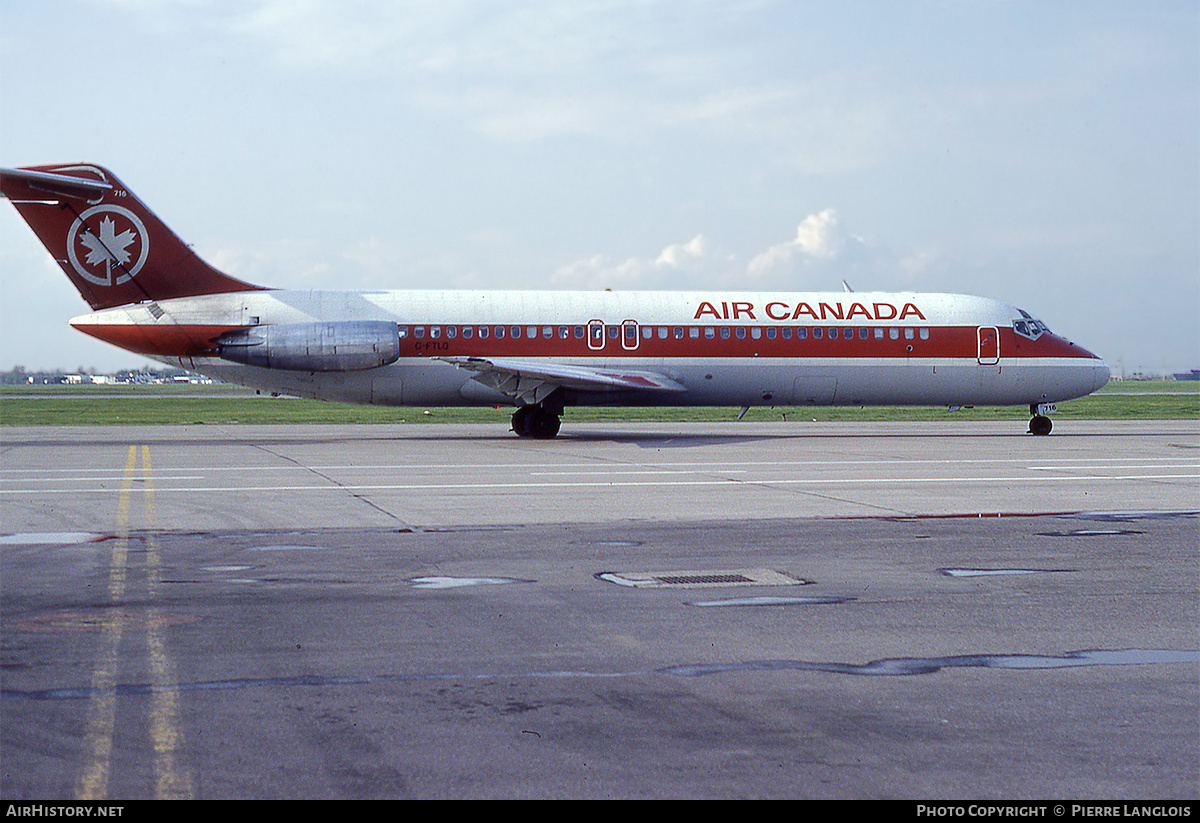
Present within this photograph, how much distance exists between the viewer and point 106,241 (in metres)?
29.8

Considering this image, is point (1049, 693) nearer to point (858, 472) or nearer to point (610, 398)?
point (858, 472)

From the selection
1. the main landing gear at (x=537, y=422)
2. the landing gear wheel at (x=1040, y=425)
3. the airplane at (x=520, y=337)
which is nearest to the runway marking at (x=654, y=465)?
the airplane at (x=520, y=337)

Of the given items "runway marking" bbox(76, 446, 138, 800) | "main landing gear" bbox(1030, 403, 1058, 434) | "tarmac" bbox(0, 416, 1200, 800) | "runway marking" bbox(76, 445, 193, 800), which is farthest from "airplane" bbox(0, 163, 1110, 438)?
"runway marking" bbox(76, 445, 193, 800)

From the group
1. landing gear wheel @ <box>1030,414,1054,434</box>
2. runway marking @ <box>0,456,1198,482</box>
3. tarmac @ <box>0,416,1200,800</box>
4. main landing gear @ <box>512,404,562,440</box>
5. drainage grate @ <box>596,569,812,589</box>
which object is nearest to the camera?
tarmac @ <box>0,416,1200,800</box>

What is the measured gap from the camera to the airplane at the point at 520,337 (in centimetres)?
2967

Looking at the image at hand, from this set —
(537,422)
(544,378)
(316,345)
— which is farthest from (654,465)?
(316,345)

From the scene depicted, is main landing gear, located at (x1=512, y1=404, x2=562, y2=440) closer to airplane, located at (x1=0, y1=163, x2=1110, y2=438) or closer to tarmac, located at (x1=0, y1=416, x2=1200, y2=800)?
airplane, located at (x1=0, y1=163, x2=1110, y2=438)

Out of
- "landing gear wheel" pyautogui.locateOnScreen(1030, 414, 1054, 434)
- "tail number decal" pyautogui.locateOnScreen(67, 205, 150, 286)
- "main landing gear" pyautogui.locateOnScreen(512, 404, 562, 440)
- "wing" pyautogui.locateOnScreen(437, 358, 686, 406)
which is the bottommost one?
"landing gear wheel" pyautogui.locateOnScreen(1030, 414, 1054, 434)

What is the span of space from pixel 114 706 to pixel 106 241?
26554 mm

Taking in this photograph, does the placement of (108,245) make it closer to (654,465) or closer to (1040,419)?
(654,465)

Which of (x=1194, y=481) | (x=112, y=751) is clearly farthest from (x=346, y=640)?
(x=1194, y=481)

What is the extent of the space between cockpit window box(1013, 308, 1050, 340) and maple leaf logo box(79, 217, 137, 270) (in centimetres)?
2407

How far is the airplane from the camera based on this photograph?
97.3 ft

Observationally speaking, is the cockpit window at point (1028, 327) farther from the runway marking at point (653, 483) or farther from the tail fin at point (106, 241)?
the tail fin at point (106, 241)
